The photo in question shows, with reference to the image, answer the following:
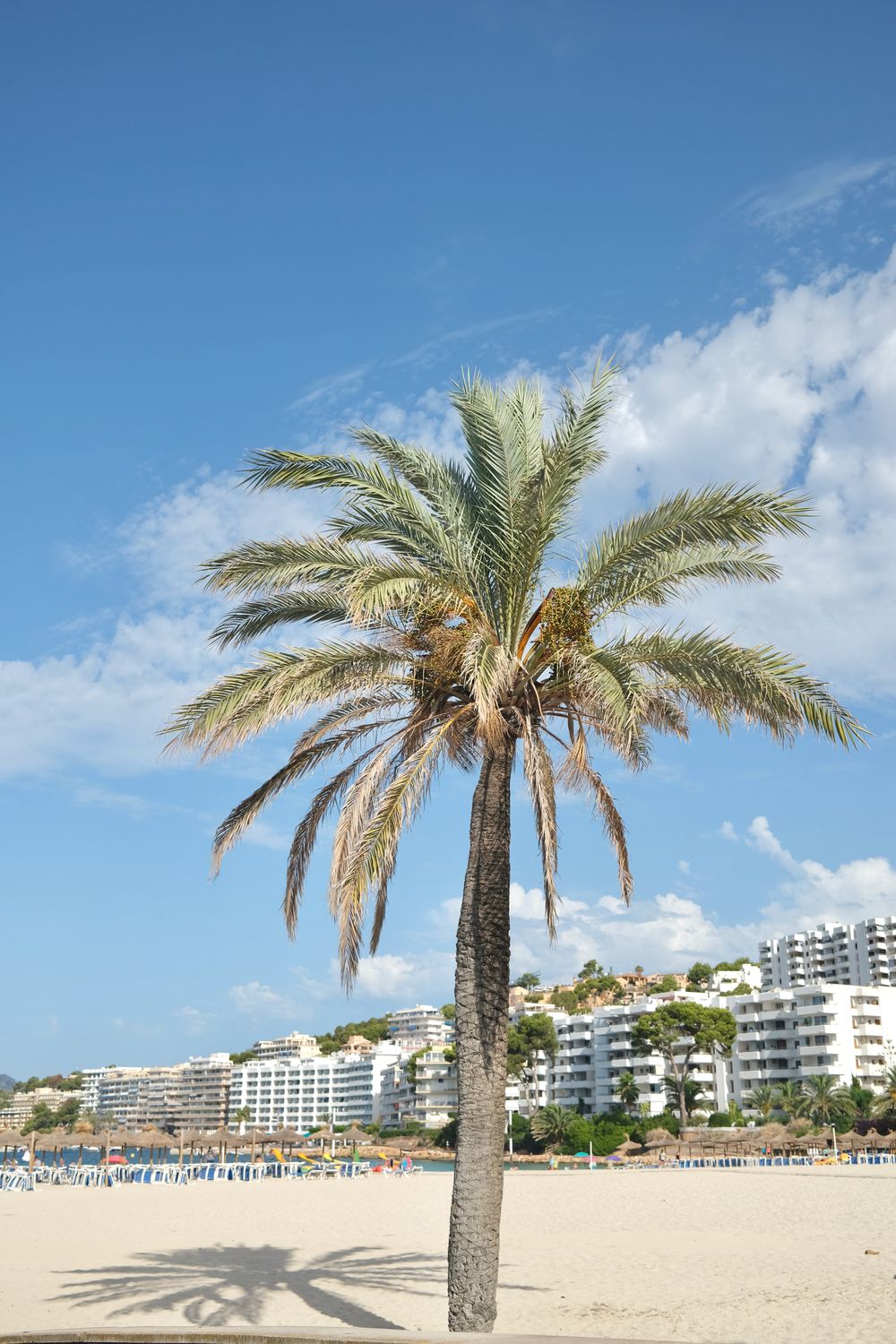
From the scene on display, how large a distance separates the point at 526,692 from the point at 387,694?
1.61 meters

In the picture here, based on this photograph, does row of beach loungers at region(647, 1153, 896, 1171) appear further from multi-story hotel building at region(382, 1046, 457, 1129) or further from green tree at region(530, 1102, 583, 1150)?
multi-story hotel building at region(382, 1046, 457, 1129)

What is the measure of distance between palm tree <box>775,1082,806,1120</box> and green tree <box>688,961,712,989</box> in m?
62.1

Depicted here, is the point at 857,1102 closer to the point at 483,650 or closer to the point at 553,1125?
the point at 553,1125

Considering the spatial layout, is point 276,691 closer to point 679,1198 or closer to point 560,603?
point 560,603

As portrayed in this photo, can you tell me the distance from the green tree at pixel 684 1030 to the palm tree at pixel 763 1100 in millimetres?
3992

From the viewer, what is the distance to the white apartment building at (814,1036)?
3797 inches

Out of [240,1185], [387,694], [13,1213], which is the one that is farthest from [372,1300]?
[240,1185]

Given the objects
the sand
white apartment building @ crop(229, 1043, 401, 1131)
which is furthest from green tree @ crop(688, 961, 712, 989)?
the sand

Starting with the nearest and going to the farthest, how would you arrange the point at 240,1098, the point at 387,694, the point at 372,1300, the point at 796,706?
the point at 796,706 → the point at 387,694 → the point at 372,1300 → the point at 240,1098

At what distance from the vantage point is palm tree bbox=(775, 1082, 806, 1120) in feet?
289

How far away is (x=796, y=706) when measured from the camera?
10570mm

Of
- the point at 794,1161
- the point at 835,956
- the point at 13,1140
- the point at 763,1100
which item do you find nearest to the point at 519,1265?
the point at 13,1140

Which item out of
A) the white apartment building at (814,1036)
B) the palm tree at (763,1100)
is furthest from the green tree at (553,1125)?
the white apartment building at (814,1036)

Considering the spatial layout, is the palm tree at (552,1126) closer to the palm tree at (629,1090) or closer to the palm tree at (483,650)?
the palm tree at (629,1090)
